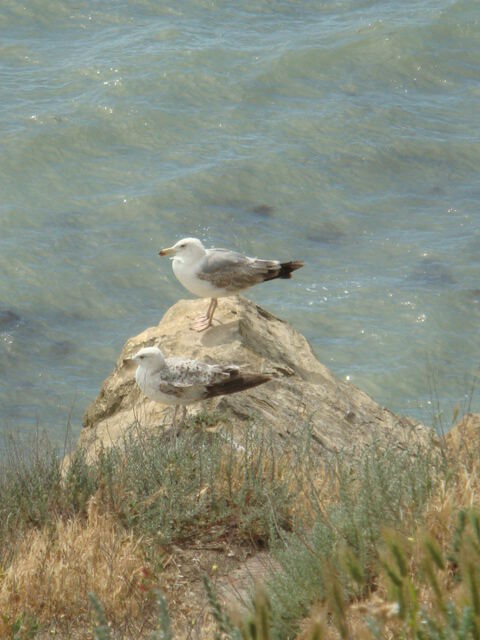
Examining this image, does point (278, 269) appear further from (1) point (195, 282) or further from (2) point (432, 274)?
(2) point (432, 274)

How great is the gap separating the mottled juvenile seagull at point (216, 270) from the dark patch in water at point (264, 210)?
17.7 feet

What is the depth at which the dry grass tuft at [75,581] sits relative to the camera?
4.51 meters

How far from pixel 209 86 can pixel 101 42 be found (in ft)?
7.21

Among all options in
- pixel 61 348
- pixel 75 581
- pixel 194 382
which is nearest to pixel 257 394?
pixel 194 382

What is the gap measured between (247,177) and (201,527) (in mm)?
9778

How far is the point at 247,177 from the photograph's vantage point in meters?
14.7

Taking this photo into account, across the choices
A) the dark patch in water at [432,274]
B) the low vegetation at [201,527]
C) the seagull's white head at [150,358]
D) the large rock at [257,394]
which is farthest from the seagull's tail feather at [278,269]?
the dark patch in water at [432,274]

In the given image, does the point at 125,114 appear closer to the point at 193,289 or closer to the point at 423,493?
the point at 193,289

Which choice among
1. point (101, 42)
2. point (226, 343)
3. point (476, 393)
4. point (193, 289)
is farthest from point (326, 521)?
point (101, 42)

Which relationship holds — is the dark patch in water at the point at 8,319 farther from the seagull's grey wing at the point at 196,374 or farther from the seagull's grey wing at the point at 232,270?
the seagull's grey wing at the point at 196,374

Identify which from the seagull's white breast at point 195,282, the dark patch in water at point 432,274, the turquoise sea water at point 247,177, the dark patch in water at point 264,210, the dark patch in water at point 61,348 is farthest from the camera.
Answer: the dark patch in water at point 264,210

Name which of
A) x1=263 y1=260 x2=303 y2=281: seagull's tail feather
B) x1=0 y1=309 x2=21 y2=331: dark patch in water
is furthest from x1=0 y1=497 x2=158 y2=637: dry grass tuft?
x1=0 y1=309 x2=21 y2=331: dark patch in water

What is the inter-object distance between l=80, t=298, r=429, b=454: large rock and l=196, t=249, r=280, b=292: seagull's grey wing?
163 mm

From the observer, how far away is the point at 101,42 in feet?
57.6
